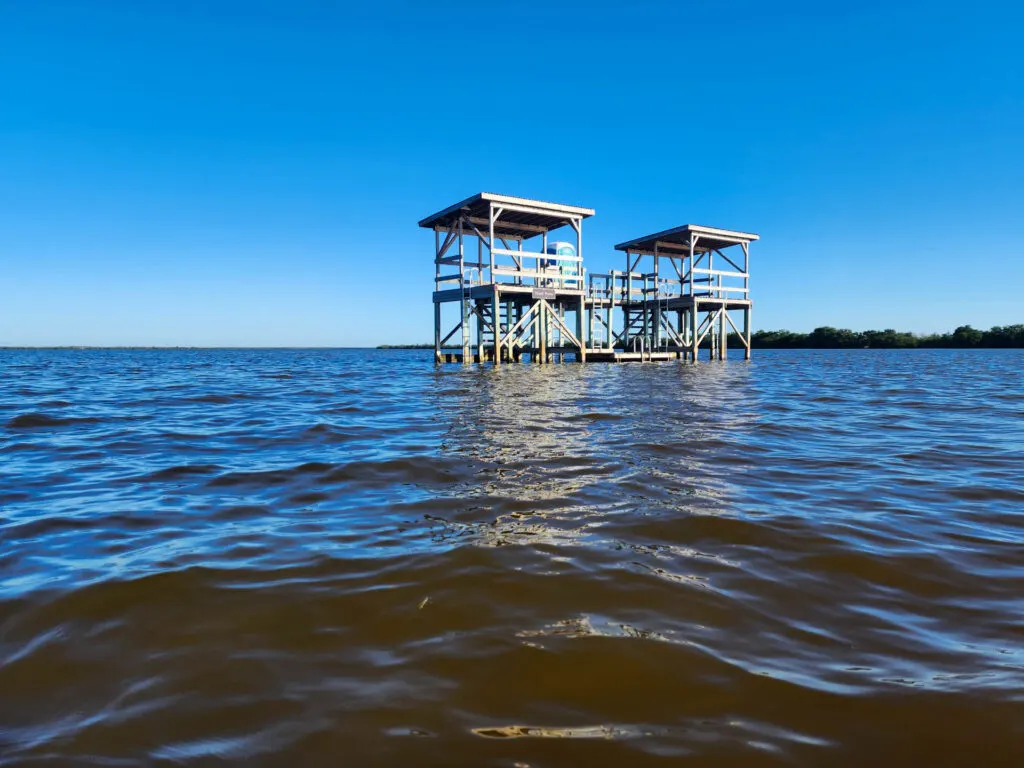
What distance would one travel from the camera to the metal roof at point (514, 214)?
2070 cm

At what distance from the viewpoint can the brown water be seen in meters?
1.66

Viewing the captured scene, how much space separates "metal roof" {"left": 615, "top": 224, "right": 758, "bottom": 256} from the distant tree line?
1869 inches

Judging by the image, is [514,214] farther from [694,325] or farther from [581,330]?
[694,325]

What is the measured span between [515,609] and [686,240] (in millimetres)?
27872

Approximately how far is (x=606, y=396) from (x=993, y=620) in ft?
29.8

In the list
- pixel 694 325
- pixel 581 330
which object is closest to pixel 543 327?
pixel 581 330

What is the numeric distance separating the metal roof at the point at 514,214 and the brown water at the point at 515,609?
16.7 meters

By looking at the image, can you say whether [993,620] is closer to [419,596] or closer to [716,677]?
[716,677]

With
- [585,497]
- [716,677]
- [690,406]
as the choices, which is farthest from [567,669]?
[690,406]

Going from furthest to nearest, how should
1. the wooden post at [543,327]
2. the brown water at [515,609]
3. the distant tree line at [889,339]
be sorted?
the distant tree line at [889,339]
the wooden post at [543,327]
the brown water at [515,609]

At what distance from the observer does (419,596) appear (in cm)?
255

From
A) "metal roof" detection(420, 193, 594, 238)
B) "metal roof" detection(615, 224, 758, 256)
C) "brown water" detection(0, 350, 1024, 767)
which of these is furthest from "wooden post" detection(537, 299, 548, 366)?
"brown water" detection(0, 350, 1024, 767)

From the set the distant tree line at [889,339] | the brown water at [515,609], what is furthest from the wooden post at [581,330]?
the distant tree line at [889,339]

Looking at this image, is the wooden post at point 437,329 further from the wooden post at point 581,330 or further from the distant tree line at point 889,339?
the distant tree line at point 889,339
